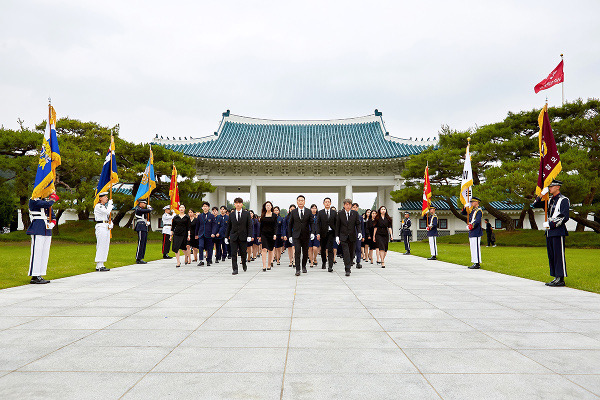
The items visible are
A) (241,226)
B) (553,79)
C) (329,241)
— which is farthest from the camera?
(329,241)

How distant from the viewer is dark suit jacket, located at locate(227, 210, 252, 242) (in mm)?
9391

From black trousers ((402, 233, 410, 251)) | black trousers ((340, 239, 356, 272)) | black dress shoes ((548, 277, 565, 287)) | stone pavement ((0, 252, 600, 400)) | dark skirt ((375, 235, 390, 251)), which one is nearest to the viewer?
stone pavement ((0, 252, 600, 400))

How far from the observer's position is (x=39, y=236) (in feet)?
25.1

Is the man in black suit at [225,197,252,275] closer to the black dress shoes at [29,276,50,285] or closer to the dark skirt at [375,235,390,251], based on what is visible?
→ the black dress shoes at [29,276,50,285]

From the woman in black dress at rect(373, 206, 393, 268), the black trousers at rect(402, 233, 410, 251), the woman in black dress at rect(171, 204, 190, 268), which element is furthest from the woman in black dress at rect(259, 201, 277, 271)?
the black trousers at rect(402, 233, 410, 251)

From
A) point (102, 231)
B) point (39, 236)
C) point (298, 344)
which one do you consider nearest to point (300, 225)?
point (102, 231)

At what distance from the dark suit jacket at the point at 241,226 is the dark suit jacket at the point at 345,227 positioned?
2055 millimetres

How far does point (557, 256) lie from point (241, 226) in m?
6.35

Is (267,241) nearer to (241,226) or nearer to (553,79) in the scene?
(241,226)

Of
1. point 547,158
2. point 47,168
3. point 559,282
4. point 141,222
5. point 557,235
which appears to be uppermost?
point 547,158

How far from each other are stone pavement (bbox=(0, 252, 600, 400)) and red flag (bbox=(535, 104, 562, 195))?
2590 mm

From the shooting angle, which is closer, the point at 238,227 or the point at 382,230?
the point at 238,227

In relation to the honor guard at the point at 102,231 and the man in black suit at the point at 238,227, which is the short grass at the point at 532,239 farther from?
the honor guard at the point at 102,231

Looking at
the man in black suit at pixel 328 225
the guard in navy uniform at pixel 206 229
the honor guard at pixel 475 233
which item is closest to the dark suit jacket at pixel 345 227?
the man in black suit at pixel 328 225
